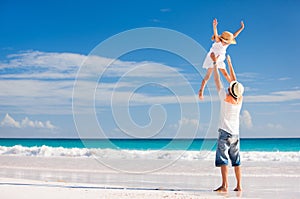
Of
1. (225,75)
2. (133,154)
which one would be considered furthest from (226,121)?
(133,154)

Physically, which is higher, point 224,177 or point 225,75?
point 225,75

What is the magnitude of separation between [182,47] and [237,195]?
155 inches

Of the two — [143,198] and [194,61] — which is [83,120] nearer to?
[194,61]

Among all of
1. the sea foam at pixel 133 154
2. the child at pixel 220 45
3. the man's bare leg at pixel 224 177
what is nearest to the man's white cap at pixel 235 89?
the child at pixel 220 45

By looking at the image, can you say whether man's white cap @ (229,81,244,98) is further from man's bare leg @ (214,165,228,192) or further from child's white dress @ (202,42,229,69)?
man's bare leg @ (214,165,228,192)

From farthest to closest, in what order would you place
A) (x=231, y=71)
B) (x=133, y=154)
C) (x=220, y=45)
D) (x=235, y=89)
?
(x=133, y=154) < (x=231, y=71) < (x=220, y=45) < (x=235, y=89)

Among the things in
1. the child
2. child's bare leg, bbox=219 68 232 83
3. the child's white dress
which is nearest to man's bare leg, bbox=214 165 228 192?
the child

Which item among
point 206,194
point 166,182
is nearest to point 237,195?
point 206,194

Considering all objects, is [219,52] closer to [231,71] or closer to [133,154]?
[231,71]

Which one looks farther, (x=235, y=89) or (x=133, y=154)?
(x=133, y=154)

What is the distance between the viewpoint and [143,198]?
5.90 m

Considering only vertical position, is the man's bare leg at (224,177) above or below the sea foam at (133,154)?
below

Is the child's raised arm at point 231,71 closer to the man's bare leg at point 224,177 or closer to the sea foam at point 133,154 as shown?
the man's bare leg at point 224,177

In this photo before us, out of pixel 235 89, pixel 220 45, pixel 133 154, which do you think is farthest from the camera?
pixel 133 154
